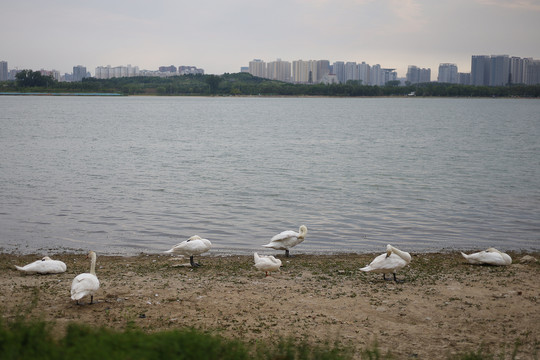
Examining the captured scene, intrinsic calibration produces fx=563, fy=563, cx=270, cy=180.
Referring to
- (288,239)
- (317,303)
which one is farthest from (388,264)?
(288,239)

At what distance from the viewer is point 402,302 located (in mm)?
10742

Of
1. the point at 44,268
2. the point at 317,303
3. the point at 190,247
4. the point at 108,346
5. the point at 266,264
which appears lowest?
the point at 317,303

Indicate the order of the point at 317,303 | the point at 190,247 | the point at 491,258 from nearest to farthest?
1. the point at 317,303
2. the point at 190,247
3. the point at 491,258

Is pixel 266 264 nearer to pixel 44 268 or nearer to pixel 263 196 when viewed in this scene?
pixel 44 268

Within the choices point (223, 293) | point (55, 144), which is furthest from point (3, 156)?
point (223, 293)

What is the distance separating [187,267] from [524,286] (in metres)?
7.65

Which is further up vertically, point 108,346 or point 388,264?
point 108,346

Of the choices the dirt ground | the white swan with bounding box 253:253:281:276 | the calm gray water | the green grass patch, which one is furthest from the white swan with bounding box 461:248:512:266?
the green grass patch

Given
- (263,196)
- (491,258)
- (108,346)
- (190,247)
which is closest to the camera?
(108,346)

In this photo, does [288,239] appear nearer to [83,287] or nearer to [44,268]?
[44,268]

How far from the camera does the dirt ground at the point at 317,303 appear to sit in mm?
9039

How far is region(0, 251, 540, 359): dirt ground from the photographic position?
9.04 m

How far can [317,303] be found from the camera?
10602 millimetres

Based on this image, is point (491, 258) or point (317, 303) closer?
point (317, 303)
